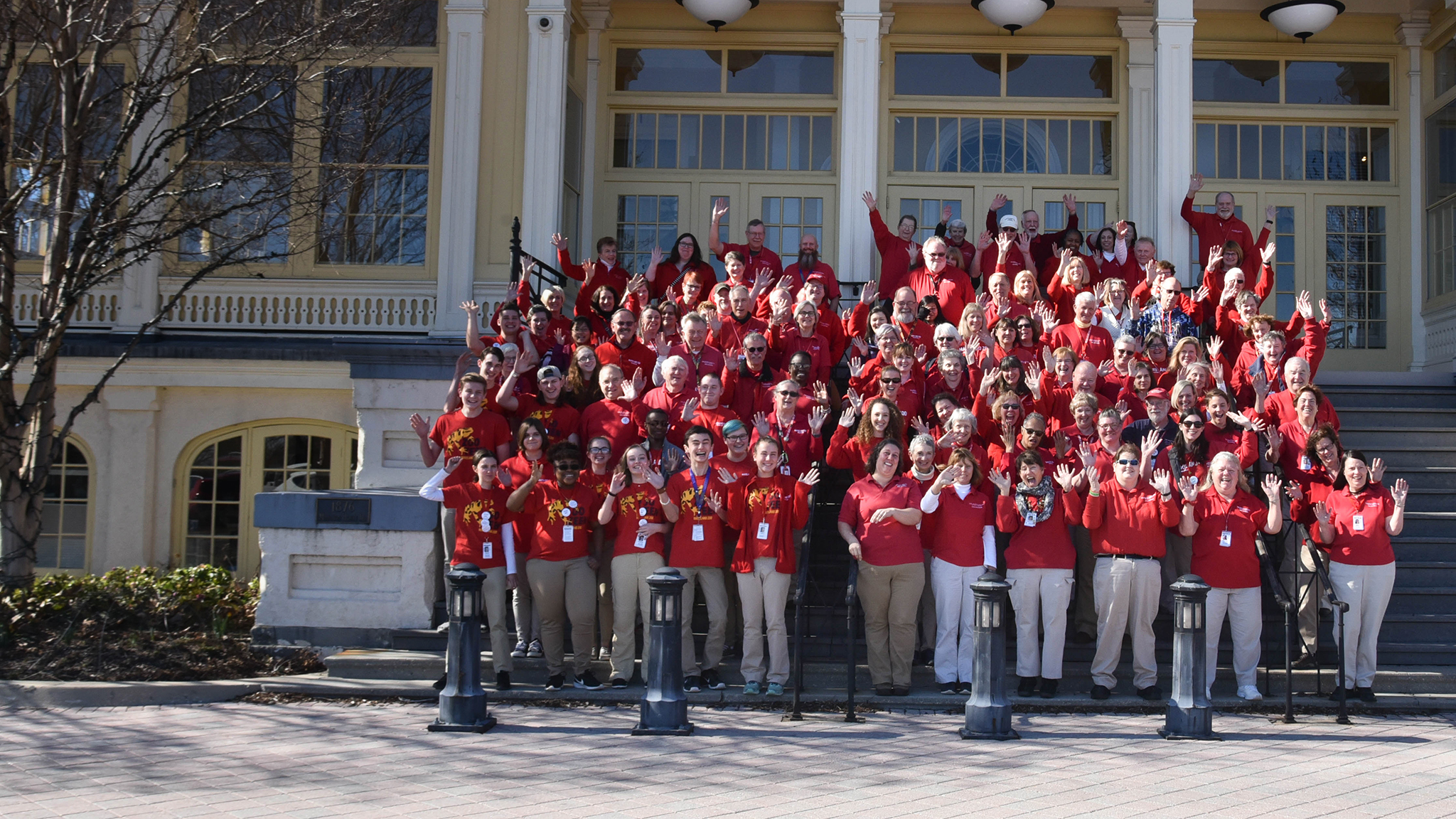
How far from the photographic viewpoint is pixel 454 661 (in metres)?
7.50

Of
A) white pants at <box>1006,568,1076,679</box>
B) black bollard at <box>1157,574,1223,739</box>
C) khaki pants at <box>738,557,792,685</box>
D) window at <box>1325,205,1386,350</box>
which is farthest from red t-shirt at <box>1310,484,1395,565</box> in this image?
window at <box>1325,205,1386,350</box>

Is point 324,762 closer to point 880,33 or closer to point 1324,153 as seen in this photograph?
point 880,33

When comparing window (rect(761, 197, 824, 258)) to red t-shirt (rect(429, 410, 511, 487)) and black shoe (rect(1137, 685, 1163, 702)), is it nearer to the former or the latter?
red t-shirt (rect(429, 410, 511, 487))

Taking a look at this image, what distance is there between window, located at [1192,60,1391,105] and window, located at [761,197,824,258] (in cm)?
476

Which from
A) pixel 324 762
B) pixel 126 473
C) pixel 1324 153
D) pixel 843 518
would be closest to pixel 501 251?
pixel 126 473

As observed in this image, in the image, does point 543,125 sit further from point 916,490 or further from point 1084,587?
point 1084,587

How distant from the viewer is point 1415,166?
15.1 metres

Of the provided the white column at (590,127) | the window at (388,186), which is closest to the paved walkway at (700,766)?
the window at (388,186)

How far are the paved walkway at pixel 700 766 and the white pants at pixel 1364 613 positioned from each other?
1.18 ft

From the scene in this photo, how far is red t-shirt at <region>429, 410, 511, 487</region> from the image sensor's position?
9180mm

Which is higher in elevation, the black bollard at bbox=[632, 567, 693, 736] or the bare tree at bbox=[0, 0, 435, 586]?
the bare tree at bbox=[0, 0, 435, 586]

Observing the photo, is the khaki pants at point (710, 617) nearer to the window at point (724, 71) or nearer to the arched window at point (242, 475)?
the arched window at point (242, 475)

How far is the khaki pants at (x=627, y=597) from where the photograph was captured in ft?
27.6

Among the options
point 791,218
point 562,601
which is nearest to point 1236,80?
point 791,218
